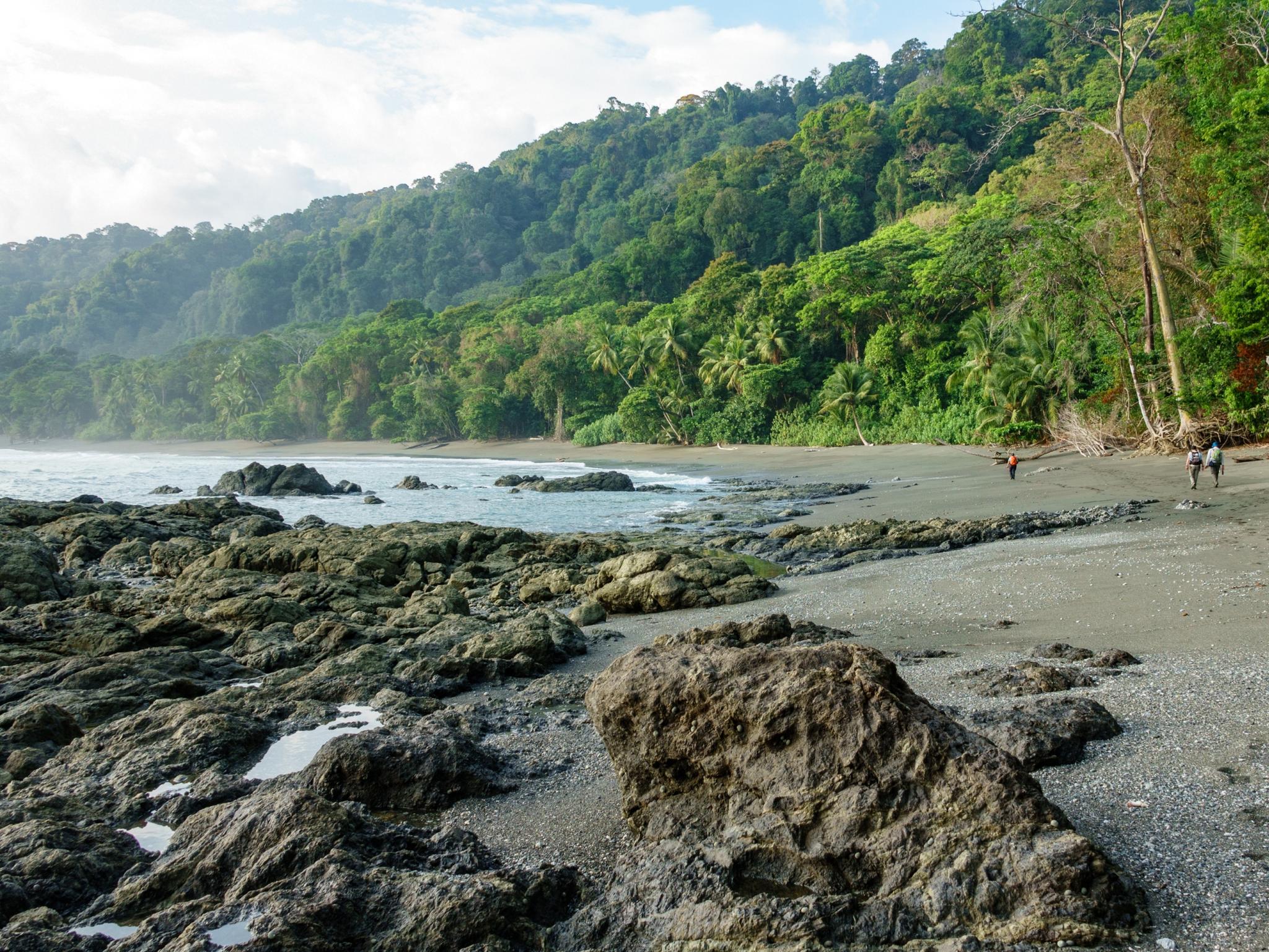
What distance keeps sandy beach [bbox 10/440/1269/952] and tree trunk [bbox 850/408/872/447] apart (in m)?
20.2

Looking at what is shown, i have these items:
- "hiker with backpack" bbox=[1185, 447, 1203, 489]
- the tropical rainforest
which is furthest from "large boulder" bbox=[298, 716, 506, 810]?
the tropical rainforest

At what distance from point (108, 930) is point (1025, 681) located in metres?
5.59

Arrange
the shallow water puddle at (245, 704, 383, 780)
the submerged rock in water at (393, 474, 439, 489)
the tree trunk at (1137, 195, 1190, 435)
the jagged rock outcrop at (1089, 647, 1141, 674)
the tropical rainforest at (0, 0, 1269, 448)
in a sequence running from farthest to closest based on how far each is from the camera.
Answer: the submerged rock in water at (393, 474, 439, 489), the tropical rainforest at (0, 0, 1269, 448), the tree trunk at (1137, 195, 1190, 435), the jagged rock outcrop at (1089, 647, 1141, 674), the shallow water puddle at (245, 704, 383, 780)

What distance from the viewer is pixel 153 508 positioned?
24.0 meters

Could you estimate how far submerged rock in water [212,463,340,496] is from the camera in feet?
117

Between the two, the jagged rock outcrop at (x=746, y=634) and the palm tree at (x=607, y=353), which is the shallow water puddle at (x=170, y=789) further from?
the palm tree at (x=607, y=353)

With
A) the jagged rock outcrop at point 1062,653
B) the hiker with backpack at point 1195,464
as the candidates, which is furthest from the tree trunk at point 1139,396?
the jagged rock outcrop at point 1062,653

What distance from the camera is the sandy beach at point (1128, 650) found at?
3664 millimetres

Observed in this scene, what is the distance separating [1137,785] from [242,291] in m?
143

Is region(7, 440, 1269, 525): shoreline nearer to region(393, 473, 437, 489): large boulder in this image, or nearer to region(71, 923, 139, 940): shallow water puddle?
region(393, 473, 437, 489): large boulder

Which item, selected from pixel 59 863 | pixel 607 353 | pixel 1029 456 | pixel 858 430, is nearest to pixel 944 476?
pixel 1029 456

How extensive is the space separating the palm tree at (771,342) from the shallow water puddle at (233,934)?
45.7m

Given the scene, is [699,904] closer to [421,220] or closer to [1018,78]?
[1018,78]

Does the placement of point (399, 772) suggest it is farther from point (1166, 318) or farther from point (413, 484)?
point (413, 484)
